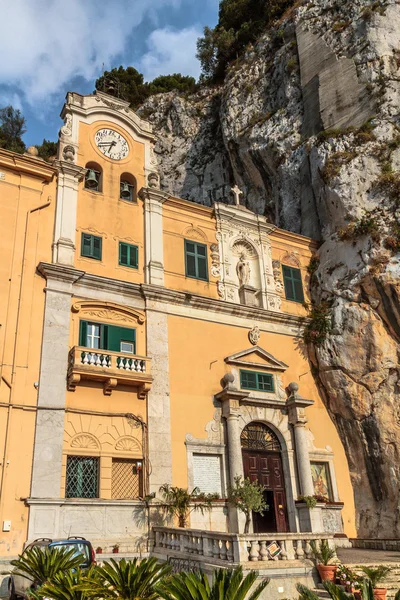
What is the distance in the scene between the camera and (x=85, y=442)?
54.1ft

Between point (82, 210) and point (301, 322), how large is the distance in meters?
10.1

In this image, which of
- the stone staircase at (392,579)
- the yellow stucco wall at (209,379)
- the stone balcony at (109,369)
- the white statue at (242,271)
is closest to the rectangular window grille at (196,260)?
the white statue at (242,271)

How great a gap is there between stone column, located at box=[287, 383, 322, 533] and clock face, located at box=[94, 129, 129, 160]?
11659 mm

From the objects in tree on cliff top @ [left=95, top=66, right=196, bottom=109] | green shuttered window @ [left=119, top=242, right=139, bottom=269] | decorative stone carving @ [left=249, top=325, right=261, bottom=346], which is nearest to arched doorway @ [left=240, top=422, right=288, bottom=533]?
decorative stone carving @ [left=249, top=325, right=261, bottom=346]

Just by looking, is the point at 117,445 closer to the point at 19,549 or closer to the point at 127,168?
the point at 19,549

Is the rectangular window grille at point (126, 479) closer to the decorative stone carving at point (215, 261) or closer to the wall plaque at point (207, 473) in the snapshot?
the wall plaque at point (207, 473)

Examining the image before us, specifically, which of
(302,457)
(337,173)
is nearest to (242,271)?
(337,173)

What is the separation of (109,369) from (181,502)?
466 cm

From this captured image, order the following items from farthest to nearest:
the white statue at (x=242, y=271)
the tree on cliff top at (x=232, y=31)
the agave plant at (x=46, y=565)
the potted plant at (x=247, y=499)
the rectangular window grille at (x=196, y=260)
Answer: the tree on cliff top at (x=232, y=31), the white statue at (x=242, y=271), the rectangular window grille at (x=196, y=260), the potted plant at (x=247, y=499), the agave plant at (x=46, y=565)

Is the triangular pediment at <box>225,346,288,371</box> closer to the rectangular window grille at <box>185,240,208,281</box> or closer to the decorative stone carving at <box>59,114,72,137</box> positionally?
the rectangular window grille at <box>185,240,208,281</box>

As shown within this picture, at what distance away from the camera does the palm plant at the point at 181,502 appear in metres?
16.5

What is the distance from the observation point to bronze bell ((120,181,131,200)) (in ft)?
71.5

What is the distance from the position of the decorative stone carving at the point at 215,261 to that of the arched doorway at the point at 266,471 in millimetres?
6243

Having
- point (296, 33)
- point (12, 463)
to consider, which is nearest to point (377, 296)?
point (12, 463)
